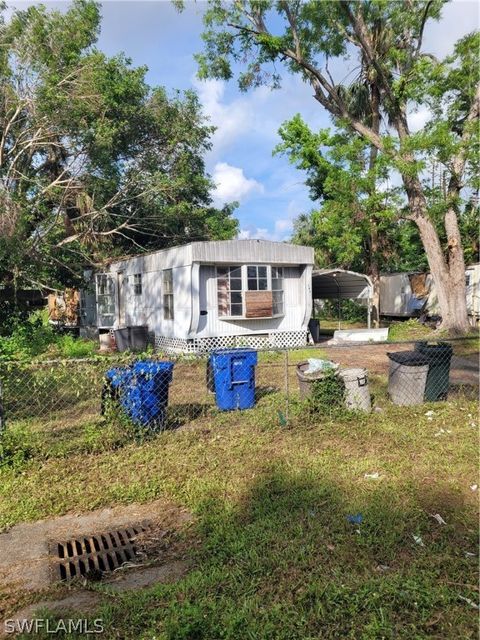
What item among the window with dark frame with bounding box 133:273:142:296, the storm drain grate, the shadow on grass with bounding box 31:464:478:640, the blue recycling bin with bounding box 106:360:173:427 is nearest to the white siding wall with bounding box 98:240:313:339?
the window with dark frame with bounding box 133:273:142:296

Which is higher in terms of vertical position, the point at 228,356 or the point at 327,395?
the point at 228,356

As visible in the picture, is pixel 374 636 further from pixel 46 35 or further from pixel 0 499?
pixel 46 35

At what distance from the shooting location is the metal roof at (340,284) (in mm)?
15242

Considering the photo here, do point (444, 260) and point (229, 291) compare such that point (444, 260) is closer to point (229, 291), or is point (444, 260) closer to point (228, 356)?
point (229, 291)

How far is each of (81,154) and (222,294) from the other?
796cm

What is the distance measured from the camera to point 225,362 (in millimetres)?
6391

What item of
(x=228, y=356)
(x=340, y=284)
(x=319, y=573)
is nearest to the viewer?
(x=319, y=573)

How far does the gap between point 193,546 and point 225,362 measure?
349 centimetres

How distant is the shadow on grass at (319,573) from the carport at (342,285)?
1176 centimetres

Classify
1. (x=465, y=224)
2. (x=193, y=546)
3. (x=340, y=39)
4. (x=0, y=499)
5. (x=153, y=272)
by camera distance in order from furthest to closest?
1. (x=465, y=224)
2. (x=340, y=39)
3. (x=153, y=272)
4. (x=0, y=499)
5. (x=193, y=546)

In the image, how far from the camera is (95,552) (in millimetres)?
3006

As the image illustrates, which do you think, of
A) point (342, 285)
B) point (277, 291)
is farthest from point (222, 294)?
point (342, 285)

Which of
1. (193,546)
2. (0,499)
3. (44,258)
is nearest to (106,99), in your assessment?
(44,258)

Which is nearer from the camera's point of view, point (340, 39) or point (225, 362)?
point (225, 362)
